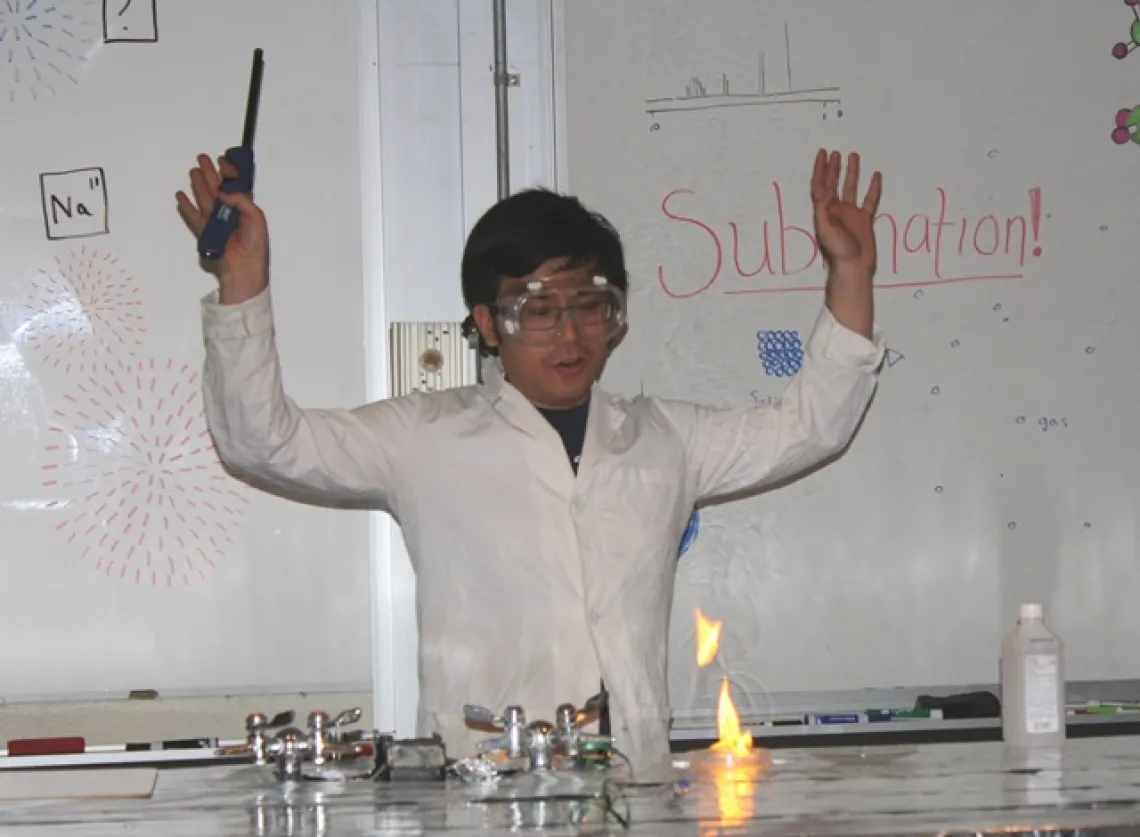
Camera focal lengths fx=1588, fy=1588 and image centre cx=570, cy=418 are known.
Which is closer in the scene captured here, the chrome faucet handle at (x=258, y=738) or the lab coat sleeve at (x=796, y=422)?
the chrome faucet handle at (x=258, y=738)

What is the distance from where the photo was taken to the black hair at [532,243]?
2.62m

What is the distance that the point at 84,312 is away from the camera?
2807 mm

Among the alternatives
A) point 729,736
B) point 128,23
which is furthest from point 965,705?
point 128,23

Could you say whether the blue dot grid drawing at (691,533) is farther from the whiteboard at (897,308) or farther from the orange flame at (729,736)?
the orange flame at (729,736)

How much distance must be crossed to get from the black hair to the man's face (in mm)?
22

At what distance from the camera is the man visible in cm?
246

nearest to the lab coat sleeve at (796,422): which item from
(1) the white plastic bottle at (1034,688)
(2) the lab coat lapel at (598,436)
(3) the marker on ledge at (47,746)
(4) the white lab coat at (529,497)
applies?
(4) the white lab coat at (529,497)

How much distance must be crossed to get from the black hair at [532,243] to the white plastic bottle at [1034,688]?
0.89m

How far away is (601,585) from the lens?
98.2 inches

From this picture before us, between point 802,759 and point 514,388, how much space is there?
84 centimetres

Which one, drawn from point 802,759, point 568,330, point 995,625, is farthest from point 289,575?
point 995,625

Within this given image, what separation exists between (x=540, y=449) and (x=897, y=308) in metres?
0.82

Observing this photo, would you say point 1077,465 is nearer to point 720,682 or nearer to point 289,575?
point 720,682

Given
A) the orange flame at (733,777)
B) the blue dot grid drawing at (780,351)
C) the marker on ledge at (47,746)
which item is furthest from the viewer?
the blue dot grid drawing at (780,351)
